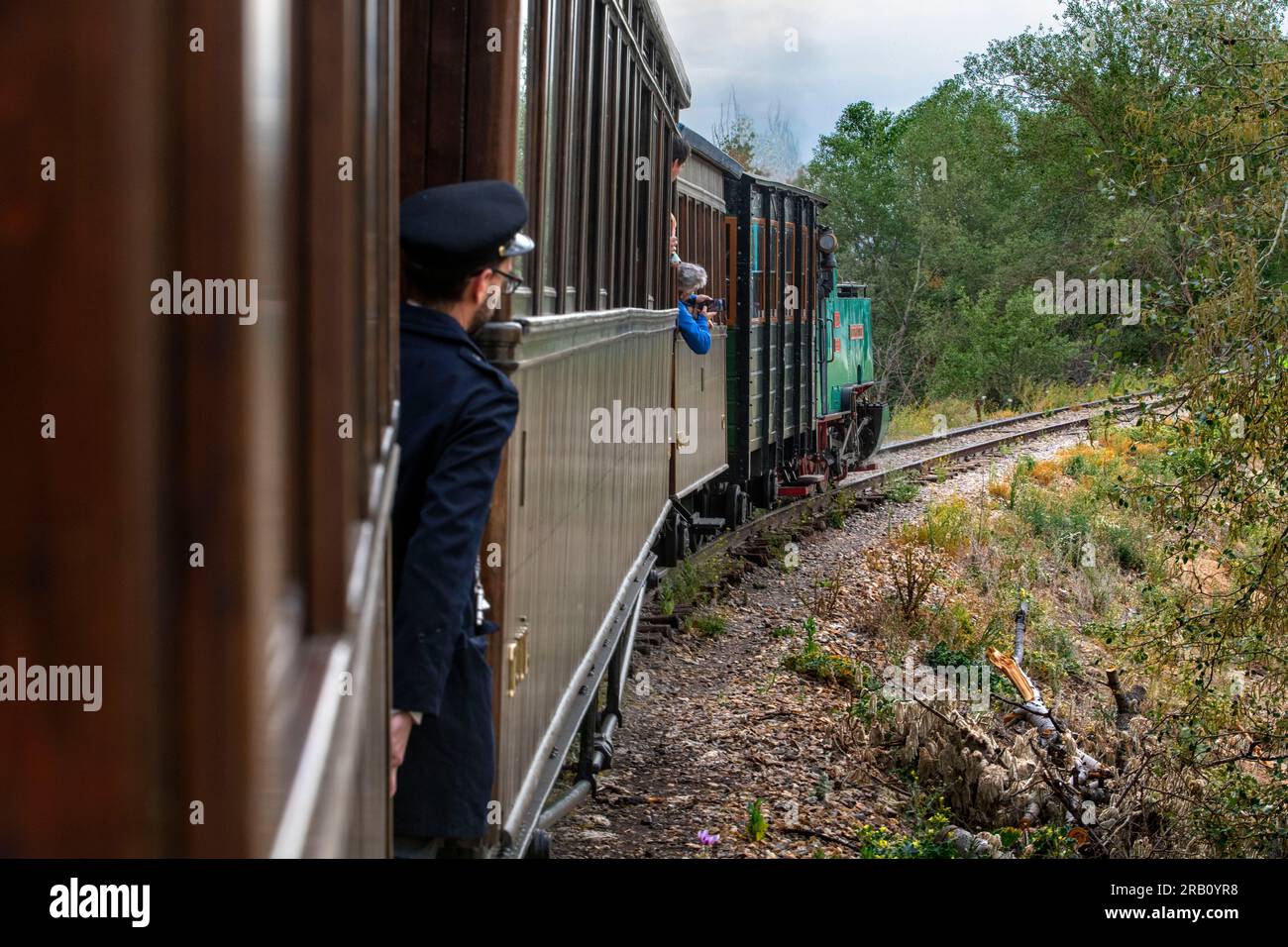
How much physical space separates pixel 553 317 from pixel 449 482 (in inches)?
55.8

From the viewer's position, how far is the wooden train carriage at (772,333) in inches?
554

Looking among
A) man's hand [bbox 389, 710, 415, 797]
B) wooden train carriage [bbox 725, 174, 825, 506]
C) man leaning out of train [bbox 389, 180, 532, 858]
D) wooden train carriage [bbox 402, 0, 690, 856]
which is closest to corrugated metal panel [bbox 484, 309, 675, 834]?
wooden train carriage [bbox 402, 0, 690, 856]

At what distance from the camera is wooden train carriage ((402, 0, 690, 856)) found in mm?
3441

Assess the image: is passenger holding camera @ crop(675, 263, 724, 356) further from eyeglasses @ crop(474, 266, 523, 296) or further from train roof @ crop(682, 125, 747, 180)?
eyeglasses @ crop(474, 266, 523, 296)

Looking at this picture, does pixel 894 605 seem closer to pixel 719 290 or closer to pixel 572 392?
pixel 719 290

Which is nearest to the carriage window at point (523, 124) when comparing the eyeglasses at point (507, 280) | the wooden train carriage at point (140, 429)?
the eyeglasses at point (507, 280)

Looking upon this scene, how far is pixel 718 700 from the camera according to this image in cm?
878

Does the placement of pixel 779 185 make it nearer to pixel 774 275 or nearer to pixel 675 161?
pixel 774 275

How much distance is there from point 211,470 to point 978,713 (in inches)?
334

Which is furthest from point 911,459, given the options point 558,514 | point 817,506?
point 558,514

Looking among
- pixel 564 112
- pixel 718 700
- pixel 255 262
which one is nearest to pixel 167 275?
pixel 255 262

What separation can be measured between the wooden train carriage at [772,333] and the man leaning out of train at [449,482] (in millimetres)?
10982

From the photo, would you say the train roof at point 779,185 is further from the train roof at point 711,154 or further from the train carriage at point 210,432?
Answer: the train carriage at point 210,432
